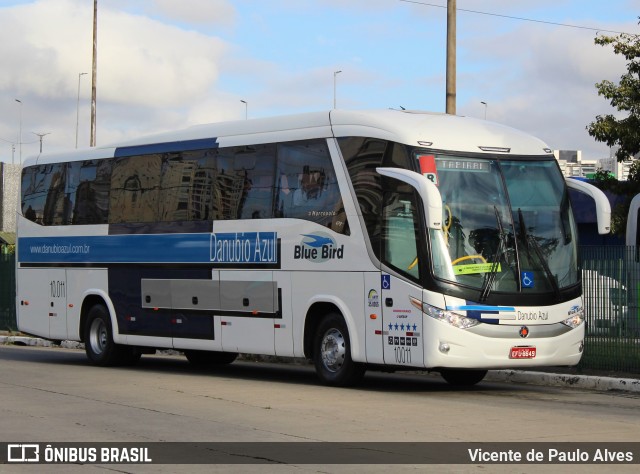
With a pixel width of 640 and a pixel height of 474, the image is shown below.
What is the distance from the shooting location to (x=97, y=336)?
870 inches

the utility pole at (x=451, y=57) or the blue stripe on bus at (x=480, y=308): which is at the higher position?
the utility pole at (x=451, y=57)

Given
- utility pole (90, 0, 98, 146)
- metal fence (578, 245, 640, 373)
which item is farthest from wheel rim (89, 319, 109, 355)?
utility pole (90, 0, 98, 146)

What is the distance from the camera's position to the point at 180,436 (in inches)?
460

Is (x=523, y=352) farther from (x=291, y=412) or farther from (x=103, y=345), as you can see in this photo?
(x=103, y=345)

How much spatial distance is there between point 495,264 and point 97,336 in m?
8.87

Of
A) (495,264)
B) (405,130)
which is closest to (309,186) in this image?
(405,130)

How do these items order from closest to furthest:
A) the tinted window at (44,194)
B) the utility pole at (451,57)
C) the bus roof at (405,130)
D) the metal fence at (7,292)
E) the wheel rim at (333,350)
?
the bus roof at (405,130) → the wheel rim at (333,350) → the tinted window at (44,194) → the utility pole at (451,57) → the metal fence at (7,292)

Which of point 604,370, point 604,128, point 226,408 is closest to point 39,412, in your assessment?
point 226,408

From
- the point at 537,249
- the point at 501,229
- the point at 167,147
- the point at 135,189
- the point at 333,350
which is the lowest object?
the point at 333,350

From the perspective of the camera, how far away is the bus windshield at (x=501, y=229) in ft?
51.9

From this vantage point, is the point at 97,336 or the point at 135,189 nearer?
the point at 135,189

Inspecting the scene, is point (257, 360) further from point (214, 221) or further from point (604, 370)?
point (604, 370)

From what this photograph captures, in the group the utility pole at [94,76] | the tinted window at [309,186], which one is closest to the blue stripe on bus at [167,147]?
the tinted window at [309,186]

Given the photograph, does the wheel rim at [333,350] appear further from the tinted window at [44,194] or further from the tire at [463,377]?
the tinted window at [44,194]
